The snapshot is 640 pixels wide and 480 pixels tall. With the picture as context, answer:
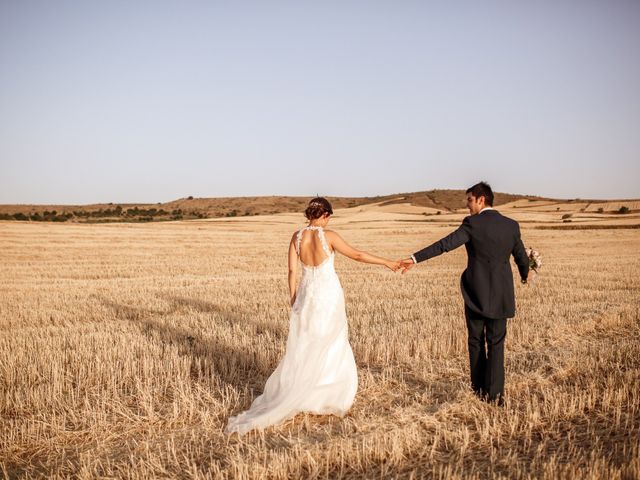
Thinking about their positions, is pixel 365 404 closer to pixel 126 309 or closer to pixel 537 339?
pixel 537 339

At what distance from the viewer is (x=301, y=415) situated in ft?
19.8

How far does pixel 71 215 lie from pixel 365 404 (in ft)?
244

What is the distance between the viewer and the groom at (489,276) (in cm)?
605

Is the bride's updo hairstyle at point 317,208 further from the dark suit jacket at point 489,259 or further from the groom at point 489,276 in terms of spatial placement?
the dark suit jacket at point 489,259

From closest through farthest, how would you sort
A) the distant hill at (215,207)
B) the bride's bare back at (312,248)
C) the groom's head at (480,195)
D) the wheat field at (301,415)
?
the wheat field at (301,415) → the bride's bare back at (312,248) → the groom's head at (480,195) → the distant hill at (215,207)

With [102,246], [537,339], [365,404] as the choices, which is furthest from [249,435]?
[102,246]

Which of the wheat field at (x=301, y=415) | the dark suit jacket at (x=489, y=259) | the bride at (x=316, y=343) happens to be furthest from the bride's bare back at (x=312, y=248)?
the wheat field at (x=301, y=415)

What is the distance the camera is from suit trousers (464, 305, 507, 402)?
20.0ft

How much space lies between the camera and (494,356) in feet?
20.0

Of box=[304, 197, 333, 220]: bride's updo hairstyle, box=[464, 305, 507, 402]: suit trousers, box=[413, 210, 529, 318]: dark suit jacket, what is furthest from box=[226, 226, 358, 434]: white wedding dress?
box=[464, 305, 507, 402]: suit trousers

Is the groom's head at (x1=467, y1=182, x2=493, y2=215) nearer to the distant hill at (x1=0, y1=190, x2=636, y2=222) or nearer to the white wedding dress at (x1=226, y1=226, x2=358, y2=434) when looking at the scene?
the white wedding dress at (x1=226, y1=226, x2=358, y2=434)

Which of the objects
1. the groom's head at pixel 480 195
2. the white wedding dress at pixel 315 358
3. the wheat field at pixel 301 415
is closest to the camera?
the wheat field at pixel 301 415

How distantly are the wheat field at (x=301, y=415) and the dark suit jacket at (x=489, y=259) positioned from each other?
4.01 ft

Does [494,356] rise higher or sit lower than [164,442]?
higher
